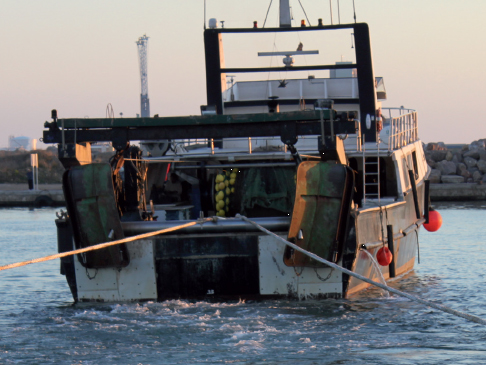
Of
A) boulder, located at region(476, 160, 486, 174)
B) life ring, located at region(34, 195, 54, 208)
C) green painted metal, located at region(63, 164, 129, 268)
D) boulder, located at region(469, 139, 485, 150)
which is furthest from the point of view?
boulder, located at region(469, 139, 485, 150)

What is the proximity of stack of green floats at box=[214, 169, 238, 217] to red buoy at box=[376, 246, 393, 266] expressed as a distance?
8.93ft

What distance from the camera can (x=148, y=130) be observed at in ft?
33.7

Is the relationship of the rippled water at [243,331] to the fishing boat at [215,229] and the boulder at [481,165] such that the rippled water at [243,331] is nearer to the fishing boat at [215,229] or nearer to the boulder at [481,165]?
the fishing boat at [215,229]

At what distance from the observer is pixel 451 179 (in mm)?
42062

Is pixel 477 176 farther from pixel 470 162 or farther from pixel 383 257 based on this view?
pixel 383 257

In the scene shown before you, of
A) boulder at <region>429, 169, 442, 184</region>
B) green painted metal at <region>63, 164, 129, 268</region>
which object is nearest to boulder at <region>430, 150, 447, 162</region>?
boulder at <region>429, 169, 442, 184</region>

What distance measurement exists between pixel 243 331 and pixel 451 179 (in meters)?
35.2

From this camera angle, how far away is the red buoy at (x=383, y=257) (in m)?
11.9

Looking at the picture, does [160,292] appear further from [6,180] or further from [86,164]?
[6,180]

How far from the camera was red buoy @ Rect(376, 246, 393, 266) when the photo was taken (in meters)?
11.9

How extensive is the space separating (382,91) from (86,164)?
10.9m

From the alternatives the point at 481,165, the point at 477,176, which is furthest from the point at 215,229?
the point at 481,165

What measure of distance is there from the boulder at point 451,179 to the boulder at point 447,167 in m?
2.21

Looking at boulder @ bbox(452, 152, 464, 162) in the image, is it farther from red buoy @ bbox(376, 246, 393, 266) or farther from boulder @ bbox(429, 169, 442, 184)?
red buoy @ bbox(376, 246, 393, 266)
